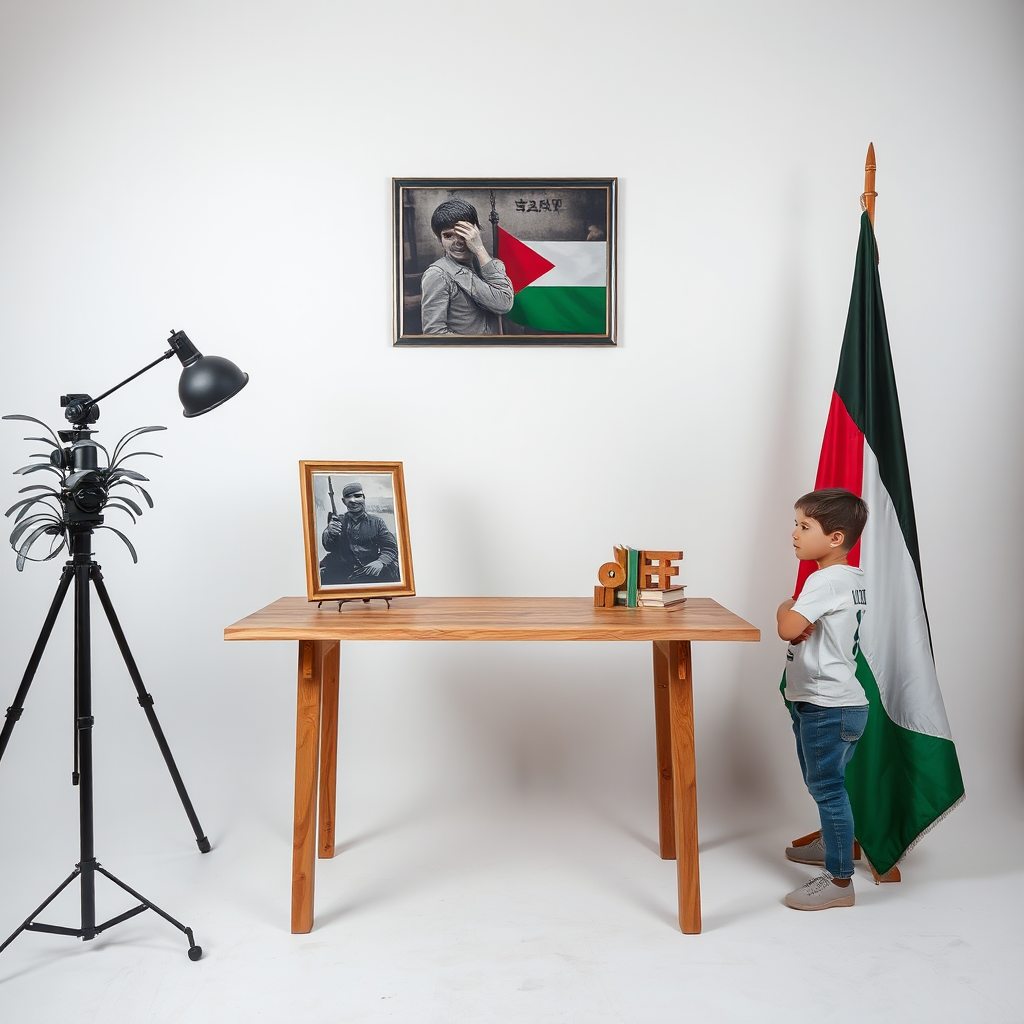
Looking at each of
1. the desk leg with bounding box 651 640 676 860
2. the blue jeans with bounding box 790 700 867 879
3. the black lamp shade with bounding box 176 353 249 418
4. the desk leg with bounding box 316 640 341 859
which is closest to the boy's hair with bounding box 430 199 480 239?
the black lamp shade with bounding box 176 353 249 418

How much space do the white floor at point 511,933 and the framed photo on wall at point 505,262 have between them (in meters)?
1.66

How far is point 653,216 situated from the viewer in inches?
117

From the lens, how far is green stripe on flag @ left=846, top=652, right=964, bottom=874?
7.82 feet

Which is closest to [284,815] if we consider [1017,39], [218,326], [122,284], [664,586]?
[664,586]

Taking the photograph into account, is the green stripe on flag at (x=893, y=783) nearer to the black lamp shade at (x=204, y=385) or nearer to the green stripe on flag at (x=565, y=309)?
the green stripe on flag at (x=565, y=309)

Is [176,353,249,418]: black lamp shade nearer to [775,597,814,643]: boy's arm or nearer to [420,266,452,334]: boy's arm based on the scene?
[420,266,452,334]: boy's arm

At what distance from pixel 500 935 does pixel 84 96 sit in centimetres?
298

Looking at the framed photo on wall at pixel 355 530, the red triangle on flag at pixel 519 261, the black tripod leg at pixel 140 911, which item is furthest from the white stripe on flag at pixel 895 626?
the black tripod leg at pixel 140 911

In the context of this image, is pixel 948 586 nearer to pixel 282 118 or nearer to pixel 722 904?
pixel 722 904

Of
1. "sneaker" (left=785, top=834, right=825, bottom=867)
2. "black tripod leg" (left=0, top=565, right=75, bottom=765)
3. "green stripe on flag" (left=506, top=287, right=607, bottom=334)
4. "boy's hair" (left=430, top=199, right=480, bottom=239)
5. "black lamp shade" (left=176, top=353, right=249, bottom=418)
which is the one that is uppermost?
"boy's hair" (left=430, top=199, right=480, bottom=239)

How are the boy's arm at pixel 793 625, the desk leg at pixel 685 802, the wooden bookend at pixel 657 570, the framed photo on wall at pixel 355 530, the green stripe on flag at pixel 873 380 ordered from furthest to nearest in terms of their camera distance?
1. the green stripe on flag at pixel 873 380
2. the wooden bookend at pixel 657 570
3. the framed photo on wall at pixel 355 530
4. the boy's arm at pixel 793 625
5. the desk leg at pixel 685 802

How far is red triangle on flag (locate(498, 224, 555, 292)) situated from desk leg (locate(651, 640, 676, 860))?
→ 1318mm

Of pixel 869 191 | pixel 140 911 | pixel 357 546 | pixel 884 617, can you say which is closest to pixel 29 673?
pixel 140 911

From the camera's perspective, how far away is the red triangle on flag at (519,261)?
9.75 feet
